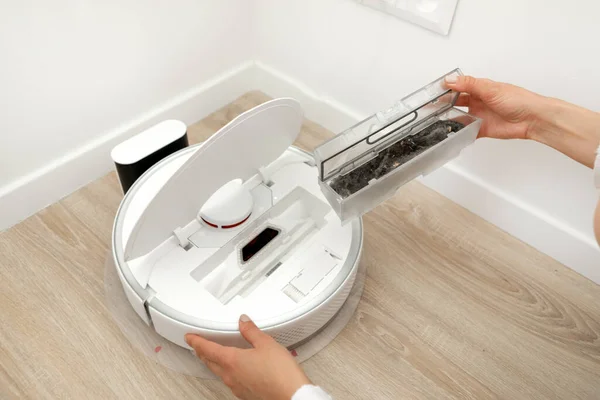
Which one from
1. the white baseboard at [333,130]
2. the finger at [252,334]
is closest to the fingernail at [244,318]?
the finger at [252,334]

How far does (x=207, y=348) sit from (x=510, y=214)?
0.65 m

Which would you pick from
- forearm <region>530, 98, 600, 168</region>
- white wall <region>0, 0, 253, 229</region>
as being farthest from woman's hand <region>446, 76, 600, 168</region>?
white wall <region>0, 0, 253, 229</region>

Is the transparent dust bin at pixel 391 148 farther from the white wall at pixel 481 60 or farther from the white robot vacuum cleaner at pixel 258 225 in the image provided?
the white wall at pixel 481 60

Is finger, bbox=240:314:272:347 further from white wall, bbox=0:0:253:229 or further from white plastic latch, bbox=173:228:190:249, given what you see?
white wall, bbox=0:0:253:229

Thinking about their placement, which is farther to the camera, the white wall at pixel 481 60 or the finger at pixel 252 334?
the white wall at pixel 481 60

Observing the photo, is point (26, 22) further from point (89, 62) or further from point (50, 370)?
point (50, 370)

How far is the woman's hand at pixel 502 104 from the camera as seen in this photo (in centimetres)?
75

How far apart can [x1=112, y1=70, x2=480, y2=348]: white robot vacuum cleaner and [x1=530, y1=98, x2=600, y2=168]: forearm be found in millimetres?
101

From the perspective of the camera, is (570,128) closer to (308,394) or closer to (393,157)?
(393,157)

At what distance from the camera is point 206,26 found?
1.12 meters

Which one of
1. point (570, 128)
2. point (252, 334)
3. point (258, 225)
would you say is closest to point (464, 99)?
point (570, 128)

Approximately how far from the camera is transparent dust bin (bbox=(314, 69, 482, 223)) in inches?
26.5

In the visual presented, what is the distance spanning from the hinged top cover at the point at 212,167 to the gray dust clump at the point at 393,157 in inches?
6.0

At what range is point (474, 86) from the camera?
763 mm
